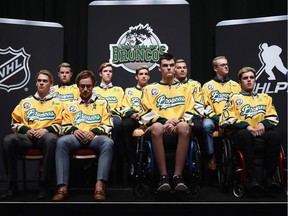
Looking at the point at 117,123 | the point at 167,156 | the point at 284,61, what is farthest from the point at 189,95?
the point at 284,61

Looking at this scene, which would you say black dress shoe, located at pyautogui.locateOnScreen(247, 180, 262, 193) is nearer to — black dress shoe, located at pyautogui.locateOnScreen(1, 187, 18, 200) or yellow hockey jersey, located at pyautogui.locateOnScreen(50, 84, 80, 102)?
black dress shoe, located at pyautogui.locateOnScreen(1, 187, 18, 200)

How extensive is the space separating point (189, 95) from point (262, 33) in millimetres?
1680

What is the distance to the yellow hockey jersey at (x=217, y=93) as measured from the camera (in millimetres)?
3963

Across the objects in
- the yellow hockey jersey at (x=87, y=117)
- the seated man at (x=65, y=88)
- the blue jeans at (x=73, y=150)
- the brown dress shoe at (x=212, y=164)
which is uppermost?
the seated man at (x=65, y=88)

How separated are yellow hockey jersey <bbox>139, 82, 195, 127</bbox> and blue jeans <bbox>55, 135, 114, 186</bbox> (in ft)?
1.20

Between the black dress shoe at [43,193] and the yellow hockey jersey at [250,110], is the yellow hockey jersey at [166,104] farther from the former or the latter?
the black dress shoe at [43,193]

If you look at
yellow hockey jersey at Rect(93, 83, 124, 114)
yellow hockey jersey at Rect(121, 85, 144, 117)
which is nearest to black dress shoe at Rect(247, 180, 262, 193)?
yellow hockey jersey at Rect(121, 85, 144, 117)

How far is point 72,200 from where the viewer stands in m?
2.96

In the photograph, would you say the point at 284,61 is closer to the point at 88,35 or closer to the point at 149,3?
the point at 149,3

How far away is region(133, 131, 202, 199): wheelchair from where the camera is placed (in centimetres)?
298

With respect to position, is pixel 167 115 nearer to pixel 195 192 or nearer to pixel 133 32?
pixel 195 192

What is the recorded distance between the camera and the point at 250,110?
3359mm

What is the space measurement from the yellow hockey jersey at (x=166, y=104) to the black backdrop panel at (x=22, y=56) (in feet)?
5.55

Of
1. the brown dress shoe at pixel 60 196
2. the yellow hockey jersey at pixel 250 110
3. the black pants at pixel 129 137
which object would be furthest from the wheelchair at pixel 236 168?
the brown dress shoe at pixel 60 196
